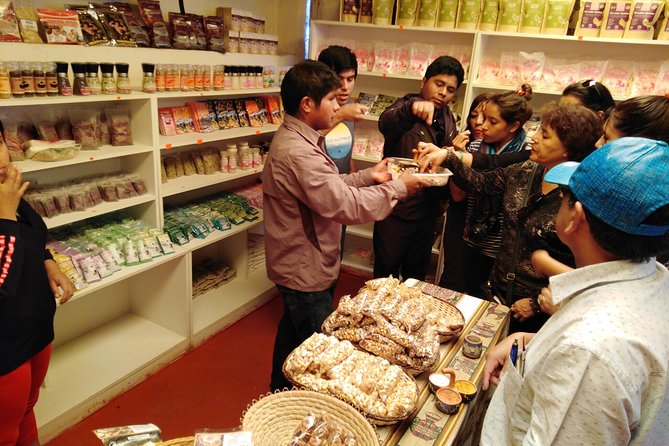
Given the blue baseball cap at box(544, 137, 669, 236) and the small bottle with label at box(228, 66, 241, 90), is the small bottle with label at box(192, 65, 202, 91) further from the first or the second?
the blue baseball cap at box(544, 137, 669, 236)

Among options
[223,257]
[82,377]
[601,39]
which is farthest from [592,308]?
[223,257]

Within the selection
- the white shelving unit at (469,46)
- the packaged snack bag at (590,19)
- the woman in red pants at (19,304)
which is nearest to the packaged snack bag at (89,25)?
the woman in red pants at (19,304)

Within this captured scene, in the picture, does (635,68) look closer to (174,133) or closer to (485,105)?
(485,105)

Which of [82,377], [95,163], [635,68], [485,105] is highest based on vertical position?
[635,68]

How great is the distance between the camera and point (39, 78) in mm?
2117

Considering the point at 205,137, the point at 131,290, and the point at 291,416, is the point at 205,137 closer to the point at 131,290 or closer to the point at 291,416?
the point at 131,290

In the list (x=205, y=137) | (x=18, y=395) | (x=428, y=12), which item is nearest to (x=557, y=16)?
(x=428, y=12)

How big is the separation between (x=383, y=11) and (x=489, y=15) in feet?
2.67

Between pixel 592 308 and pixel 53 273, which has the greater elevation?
pixel 592 308

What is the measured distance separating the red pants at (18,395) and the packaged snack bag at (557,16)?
3536 millimetres

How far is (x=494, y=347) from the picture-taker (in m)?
1.63

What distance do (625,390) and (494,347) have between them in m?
0.80

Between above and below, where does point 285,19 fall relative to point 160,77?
above

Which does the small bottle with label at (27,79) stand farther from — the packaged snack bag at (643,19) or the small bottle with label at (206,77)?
the packaged snack bag at (643,19)
